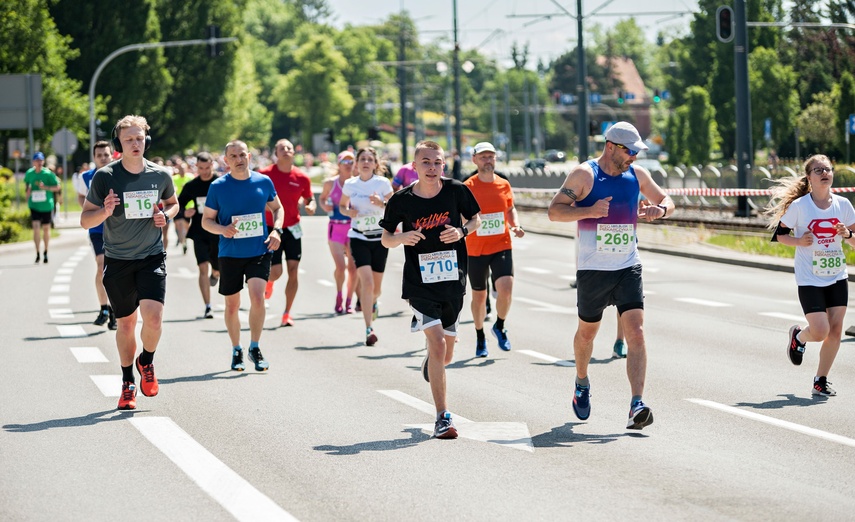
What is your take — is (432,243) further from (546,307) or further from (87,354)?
(546,307)

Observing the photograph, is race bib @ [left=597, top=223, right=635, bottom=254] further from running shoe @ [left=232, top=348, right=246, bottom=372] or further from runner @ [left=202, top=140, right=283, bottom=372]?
running shoe @ [left=232, top=348, right=246, bottom=372]

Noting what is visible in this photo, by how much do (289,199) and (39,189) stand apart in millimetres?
11285

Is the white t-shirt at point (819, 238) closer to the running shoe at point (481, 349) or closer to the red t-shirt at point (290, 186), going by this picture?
the running shoe at point (481, 349)

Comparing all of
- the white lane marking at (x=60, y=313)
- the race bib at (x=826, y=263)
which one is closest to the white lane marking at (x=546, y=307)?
the white lane marking at (x=60, y=313)

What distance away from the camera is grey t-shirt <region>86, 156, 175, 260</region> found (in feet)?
32.5

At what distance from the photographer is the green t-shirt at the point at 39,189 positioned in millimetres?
24938

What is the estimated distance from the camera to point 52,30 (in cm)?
4703

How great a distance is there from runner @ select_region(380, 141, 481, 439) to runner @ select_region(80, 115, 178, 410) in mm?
1809

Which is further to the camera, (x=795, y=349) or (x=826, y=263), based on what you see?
(x=795, y=349)

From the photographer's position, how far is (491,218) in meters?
13.2

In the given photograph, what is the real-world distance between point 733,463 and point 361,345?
656 cm

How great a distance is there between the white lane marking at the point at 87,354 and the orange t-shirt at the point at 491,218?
335cm

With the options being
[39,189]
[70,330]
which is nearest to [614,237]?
[70,330]

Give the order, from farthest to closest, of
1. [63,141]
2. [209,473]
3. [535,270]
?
[63,141] < [535,270] < [209,473]
